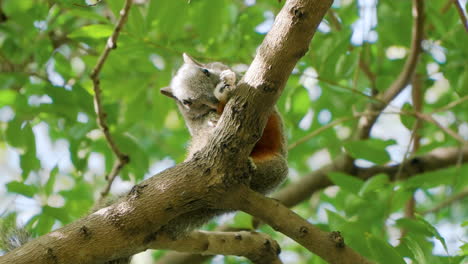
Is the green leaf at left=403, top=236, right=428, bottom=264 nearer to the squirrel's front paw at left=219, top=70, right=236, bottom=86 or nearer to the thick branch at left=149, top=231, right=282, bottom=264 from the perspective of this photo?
the thick branch at left=149, top=231, right=282, bottom=264

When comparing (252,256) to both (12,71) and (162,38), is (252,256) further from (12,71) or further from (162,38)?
(12,71)

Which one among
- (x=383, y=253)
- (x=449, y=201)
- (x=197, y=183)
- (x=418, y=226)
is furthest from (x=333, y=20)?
(x=197, y=183)

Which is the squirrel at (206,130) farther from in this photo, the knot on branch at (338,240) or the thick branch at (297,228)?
the knot on branch at (338,240)

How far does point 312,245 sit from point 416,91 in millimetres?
2351

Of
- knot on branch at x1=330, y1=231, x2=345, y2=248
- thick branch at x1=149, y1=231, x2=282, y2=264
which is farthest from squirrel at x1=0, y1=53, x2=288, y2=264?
knot on branch at x1=330, y1=231, x2=345, y2=248

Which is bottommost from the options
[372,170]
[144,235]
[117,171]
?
[144,235]

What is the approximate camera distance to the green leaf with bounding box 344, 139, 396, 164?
3.15 m

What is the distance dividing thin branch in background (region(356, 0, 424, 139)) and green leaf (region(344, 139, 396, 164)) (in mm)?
224

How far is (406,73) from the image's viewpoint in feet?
12.5

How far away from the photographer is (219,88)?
9.55 feet

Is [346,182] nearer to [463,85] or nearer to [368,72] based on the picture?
[463,85]

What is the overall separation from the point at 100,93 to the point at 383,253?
179 cm

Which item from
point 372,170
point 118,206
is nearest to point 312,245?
point 118,206

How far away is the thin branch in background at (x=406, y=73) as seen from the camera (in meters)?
3.41
